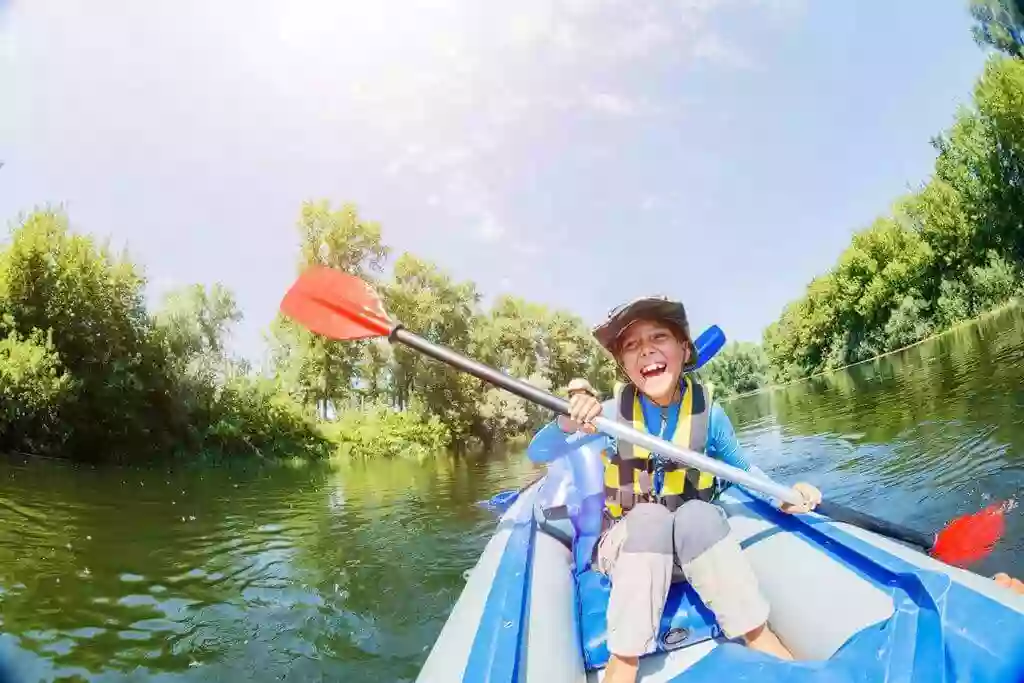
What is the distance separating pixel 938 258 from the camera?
99.2ft

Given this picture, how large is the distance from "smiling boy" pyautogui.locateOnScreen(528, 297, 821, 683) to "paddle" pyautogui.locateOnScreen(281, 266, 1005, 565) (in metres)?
0.09

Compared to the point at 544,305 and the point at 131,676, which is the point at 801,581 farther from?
the point at 544,305

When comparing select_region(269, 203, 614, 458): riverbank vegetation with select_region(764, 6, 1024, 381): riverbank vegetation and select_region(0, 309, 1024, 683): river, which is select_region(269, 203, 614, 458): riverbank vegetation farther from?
select_region(764, 6, 1024, 381): riverbank vegetation

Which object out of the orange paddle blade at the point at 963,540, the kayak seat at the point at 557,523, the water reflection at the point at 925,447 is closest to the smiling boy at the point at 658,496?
the kayak seat at the point at 557,523

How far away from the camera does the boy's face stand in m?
2.04

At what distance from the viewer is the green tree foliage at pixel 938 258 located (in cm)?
1778

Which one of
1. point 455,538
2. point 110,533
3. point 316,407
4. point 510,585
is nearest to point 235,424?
point 316,407

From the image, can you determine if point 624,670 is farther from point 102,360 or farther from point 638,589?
point 102,360

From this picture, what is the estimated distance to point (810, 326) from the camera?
43.3m

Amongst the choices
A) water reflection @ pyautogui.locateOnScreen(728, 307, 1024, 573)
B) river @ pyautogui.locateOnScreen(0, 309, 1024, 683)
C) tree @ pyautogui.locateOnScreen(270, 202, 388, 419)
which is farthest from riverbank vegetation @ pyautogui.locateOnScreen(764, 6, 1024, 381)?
tree @ pyautogui.locateOnScreen(270, 202, 388, 419)

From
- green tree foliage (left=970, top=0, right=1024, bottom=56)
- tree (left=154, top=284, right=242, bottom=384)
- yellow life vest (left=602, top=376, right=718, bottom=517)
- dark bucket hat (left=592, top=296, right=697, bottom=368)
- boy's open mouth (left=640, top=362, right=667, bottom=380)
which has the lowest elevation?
yellow life vest (left=602, top=376, right=718, bottom=517)

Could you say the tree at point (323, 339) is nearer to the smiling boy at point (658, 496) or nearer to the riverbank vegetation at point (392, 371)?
the riverbank vegetation at point (392, 371)

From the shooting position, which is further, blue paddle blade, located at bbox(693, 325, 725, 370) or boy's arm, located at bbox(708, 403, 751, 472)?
blue paddle blade, located at bbox(693, 325, 725, 370)

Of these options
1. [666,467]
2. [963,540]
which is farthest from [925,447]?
[666,467]
